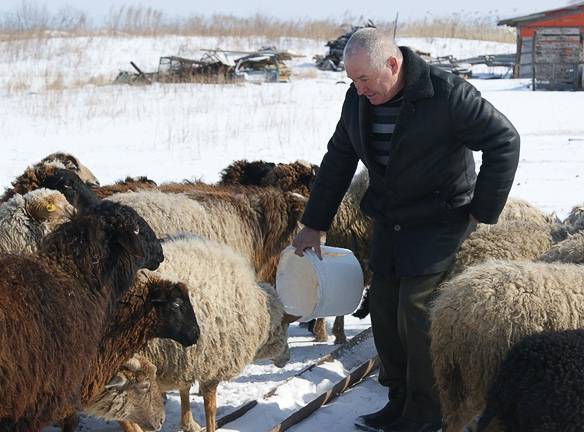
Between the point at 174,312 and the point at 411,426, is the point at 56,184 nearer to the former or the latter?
the point at 174,312

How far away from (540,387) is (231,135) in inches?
542

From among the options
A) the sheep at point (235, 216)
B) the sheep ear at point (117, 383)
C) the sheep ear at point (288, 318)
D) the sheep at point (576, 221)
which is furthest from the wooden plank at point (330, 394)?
the sheep at point (576, 221)

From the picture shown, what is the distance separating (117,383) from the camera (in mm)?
4930

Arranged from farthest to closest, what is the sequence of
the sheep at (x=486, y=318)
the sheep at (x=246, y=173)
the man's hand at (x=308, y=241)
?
the sheep at (x=246, y=173)
the man's hand at (x=308, y=241)
the sheep at (x=486, y=318)

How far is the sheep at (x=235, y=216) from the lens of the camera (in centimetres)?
667

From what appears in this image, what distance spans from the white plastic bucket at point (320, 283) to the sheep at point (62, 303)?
3.89ft

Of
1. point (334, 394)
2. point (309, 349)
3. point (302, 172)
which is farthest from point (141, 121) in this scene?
point (334, 394)

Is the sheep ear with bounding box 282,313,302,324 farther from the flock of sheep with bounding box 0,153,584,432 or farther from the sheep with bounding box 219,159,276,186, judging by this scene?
the sheep with bounding box 219,159,276,186

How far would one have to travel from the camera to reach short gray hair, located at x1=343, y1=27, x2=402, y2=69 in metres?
4.53

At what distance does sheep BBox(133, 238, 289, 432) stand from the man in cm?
57

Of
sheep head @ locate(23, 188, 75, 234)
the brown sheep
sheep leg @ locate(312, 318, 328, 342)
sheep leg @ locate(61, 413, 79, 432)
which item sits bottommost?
sheep leg @ locate(312, 318, 328, 342)

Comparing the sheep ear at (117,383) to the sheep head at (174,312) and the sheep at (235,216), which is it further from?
the sheep at (235,216)

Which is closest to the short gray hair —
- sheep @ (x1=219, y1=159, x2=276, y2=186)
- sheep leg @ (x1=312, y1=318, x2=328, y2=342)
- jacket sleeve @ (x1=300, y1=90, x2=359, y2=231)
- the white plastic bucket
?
jacket sleeve @ (x1=300, y1=90, x2=359, y2=231)

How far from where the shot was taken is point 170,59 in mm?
27234
